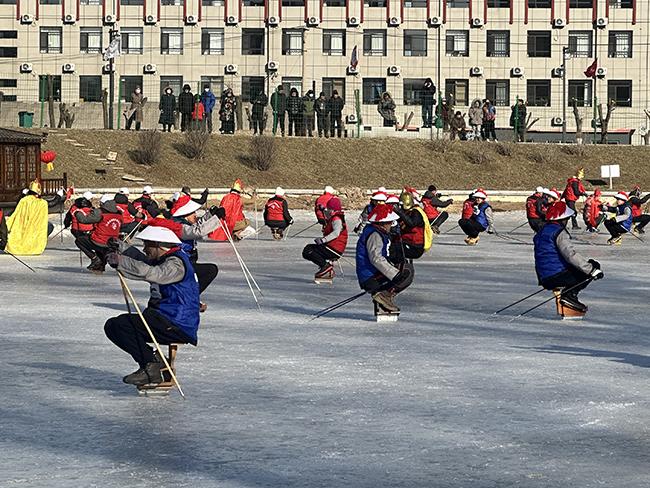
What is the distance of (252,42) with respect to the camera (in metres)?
72.4

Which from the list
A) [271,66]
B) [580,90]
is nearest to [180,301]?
[271,66]

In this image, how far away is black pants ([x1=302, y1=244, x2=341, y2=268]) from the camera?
834 inches

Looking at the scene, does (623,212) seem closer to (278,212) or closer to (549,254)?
(278,212)

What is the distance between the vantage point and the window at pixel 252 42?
72.4 metres

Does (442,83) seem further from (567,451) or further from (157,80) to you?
(567,451)

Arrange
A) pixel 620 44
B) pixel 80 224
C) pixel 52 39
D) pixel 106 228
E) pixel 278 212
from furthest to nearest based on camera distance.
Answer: pixel 620 44 → pixel 52 39 → pixel 278 212 → pixel 80 224 → pixel 106 228

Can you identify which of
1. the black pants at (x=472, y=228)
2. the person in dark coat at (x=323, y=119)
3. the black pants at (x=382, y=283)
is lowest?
the black pants at (x=472, y=228)

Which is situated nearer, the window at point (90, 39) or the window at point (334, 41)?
the window at point (90, 39)

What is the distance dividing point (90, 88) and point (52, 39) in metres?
3.42

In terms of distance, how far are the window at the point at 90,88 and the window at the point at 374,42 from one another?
45.1 ft

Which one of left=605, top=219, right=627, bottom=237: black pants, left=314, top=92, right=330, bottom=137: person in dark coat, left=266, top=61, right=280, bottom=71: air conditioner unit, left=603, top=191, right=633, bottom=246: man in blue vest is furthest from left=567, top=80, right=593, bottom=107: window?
left=605, top=219, right=627, bottom=237: black pants

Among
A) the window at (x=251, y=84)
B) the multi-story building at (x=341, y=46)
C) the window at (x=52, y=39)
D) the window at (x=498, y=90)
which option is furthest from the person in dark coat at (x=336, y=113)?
the window at (x=52, y=39)

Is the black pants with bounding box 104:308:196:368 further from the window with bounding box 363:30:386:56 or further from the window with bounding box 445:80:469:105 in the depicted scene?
the window with bounding box 445:80:469:105

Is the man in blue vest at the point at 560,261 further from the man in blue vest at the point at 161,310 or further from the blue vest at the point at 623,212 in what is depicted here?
the blue vest at the point at 623,212
